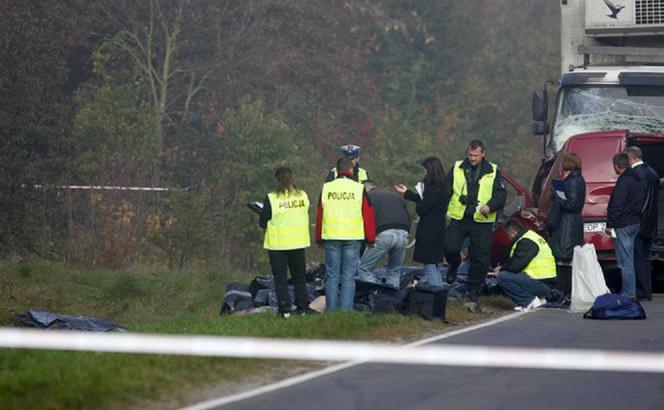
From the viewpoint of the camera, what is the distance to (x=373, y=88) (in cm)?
5341

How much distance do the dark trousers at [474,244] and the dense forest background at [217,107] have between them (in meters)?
9.20

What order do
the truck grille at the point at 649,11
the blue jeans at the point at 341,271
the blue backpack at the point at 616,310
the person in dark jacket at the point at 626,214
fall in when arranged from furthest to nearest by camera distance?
1. the truck grille at the point at 649,11
2. the person in dark jacket at the point at 626,214
3. the blue backpack at the point at 616,310
4. the blue jeans at the point at 341,271

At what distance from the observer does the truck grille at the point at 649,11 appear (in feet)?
87.8

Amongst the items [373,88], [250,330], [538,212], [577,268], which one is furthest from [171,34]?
[250,330]

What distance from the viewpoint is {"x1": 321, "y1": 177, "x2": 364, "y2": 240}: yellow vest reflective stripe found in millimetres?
18219

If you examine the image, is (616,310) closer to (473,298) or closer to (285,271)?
(473,298)

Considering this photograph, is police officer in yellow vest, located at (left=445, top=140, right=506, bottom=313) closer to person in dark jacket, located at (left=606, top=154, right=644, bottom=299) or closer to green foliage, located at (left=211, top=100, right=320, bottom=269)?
person in dark jacket, located at (left=606, top=154, right=644, bottom=299)

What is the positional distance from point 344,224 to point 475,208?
7.76 feet

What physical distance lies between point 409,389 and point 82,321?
641 cm

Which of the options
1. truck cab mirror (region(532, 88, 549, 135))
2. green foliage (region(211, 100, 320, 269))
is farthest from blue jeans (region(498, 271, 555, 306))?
green foliage (region(211, 100, 320, 269))

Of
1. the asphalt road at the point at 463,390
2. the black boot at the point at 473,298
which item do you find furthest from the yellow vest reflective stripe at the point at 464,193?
the asphalt road at the point at 463,390

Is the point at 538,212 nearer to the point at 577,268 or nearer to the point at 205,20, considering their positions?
the point at 577,268

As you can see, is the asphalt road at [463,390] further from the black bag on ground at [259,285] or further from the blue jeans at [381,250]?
the black bag on ground at [259,285]

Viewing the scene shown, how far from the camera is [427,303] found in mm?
18125
